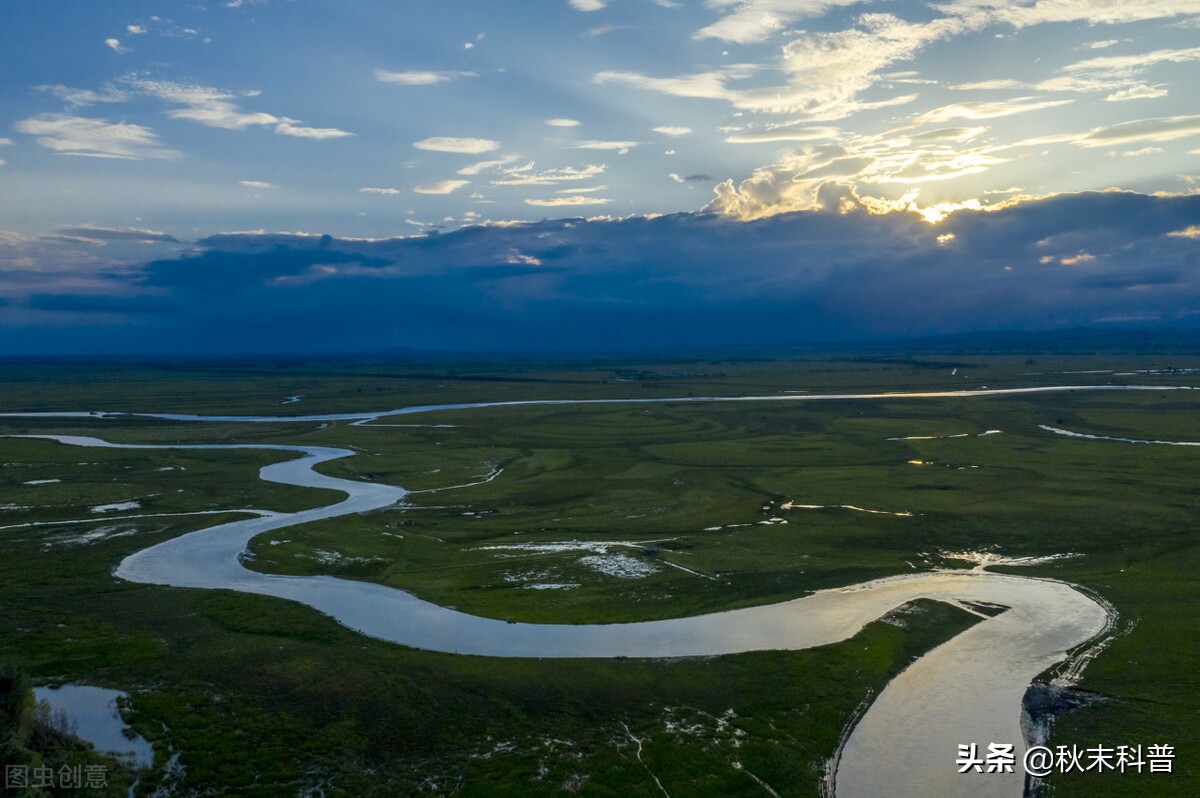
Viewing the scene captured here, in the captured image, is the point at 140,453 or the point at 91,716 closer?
the point at 91,716

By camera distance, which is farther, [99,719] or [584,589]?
[584,589]

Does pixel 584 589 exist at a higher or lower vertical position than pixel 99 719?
higher

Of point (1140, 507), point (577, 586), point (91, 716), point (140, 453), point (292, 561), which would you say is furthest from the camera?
point (140, 453)

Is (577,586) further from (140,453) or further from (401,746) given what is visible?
(140,453)

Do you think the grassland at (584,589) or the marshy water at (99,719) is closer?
the marshy water at (99,719)

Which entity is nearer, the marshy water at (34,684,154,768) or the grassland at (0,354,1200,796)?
the marshy water at (34,684,154,768)

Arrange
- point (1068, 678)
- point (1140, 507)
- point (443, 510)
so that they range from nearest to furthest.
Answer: point (1068, 678) → point (1140, 507) → point (443, 510)

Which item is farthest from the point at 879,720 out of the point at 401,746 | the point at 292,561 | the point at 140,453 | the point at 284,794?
the point at 140,453
